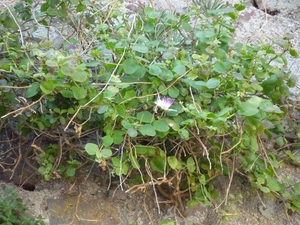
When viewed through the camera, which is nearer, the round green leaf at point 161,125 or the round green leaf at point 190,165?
the round green leaf at point 161,125

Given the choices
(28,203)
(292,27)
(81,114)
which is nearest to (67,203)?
(28,203)

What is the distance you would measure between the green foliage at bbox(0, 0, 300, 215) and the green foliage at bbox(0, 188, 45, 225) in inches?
3.9

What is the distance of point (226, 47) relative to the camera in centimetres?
142

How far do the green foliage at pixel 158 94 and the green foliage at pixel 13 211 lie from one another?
0.33ft

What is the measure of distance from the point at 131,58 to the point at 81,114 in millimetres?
189

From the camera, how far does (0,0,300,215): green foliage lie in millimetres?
1262

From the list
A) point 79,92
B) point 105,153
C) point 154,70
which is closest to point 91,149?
point 105,153

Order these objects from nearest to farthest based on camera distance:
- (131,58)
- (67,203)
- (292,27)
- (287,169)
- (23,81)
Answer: (131,58), (23,81), (67,203), (287,169), (292,27)

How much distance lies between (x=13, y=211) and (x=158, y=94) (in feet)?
1.53

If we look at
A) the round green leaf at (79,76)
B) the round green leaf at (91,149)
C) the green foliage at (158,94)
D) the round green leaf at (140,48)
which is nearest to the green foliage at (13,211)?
the green foliage at (158,94)

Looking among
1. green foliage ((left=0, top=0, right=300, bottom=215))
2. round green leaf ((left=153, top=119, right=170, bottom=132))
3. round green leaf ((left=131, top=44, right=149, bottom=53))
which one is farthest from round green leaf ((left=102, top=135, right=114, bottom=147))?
round green leaf ((left=131, top=44, right=149, bottom=53))

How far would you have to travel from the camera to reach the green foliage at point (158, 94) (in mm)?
1262

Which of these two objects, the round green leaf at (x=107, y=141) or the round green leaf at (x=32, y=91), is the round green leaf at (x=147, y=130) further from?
the round green leaf at (x=32, y=91)

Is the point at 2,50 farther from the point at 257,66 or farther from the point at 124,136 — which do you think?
the point at 257,66
